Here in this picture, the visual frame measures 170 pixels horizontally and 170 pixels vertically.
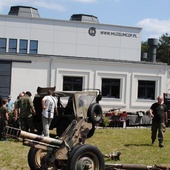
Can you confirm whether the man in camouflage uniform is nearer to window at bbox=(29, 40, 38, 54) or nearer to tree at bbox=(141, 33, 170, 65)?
window at bbox=(29, 40, 38, 54)

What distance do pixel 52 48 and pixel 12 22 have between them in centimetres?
547

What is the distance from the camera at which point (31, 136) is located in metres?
7.82

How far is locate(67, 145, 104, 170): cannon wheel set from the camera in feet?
25.4

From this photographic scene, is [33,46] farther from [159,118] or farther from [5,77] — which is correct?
[159,118]

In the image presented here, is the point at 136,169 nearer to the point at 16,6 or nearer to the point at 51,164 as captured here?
the point at 51,164

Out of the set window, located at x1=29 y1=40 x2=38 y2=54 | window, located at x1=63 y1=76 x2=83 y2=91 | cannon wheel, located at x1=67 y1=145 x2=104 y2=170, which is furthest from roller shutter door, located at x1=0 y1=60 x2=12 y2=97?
cannon wheel, located at x1=67 y1=145 x2=104 y2=170

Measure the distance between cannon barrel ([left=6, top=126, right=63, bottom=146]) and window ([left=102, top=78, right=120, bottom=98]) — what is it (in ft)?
80.2

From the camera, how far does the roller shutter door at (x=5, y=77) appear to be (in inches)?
1154

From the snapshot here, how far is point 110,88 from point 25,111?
18.4m

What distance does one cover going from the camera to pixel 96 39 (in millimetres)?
50594

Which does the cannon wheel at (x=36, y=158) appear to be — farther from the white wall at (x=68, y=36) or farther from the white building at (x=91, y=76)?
the white wall at (x=68, y=36)

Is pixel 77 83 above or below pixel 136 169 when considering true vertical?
above

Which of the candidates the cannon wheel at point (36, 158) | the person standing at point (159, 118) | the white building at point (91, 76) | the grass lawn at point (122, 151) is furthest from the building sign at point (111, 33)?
the cannon wheel at point (36, 158)

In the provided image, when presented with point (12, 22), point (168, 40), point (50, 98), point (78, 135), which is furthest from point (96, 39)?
point (78, 135)
